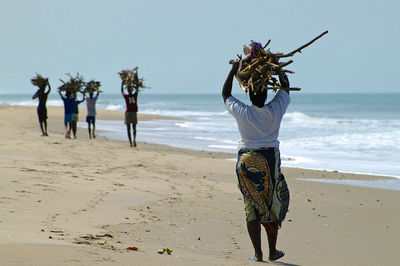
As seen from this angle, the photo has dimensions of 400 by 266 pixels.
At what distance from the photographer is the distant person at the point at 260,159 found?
4957 millimetres

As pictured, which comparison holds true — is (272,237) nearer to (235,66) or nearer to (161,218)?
(235,66)

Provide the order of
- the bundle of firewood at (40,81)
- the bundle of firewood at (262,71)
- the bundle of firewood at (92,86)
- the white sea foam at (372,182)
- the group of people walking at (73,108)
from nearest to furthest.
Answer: the bundle of firewood at (262,71), the white sea foam at (372,182), the group of people walking at (73,108), the bundle of firewood at (40,81), the bundle of firewood at (92,86)

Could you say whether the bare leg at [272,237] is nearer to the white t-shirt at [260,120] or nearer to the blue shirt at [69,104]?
the white t-shirt at [260,120]

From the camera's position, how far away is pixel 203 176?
11656 millimetres

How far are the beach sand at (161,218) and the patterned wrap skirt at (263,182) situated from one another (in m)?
0.49

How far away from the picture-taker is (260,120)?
4941 mm

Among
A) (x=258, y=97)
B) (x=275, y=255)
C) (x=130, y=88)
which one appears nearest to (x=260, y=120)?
(x=258, y=97)

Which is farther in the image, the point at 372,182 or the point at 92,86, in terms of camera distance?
the point at 92,86

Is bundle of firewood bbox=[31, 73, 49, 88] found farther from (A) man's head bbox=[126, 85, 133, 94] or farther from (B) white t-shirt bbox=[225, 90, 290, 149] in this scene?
(B) white t-shirt bbox=[225, 90, 290, 149]

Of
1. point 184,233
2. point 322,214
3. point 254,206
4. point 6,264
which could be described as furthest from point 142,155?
point 6,264

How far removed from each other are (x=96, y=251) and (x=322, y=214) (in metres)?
4.29

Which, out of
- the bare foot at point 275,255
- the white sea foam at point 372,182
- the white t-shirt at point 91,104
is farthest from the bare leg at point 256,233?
the white t-shirt at point 91,104

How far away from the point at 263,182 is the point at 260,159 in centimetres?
20

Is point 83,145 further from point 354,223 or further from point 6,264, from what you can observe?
point 6,264
